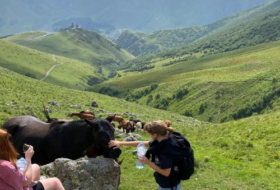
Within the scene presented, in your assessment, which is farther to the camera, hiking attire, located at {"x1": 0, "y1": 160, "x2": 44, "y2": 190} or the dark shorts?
the dark shorts

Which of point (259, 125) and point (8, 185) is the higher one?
point (8, 185)

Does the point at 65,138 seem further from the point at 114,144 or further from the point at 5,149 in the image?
the point at 5,149

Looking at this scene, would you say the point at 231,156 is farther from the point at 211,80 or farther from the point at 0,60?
the point at 0,60

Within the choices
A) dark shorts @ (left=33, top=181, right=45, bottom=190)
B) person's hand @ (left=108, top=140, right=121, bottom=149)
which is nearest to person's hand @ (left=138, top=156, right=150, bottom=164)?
person's hand @ (left=108, top=140, right=121, bottom=149)

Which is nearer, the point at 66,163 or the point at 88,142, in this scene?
the point at 66,163

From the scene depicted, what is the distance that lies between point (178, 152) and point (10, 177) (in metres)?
3.68

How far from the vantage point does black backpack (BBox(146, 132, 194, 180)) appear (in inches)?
248

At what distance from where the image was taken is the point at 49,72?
180 meters

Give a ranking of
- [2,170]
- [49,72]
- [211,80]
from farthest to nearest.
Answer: [49,72] < [211,80] < [2,170]

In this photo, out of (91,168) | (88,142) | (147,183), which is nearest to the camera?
(91,168)

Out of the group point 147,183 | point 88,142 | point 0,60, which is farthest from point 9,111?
point 0,60

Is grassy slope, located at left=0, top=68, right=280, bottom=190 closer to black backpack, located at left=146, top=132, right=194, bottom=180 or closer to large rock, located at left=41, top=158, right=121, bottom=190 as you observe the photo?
large rock, located at left=41, top=158, right=121, bottom=190

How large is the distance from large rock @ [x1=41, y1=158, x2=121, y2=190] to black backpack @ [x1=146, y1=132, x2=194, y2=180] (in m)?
2.30

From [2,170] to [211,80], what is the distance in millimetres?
106772
